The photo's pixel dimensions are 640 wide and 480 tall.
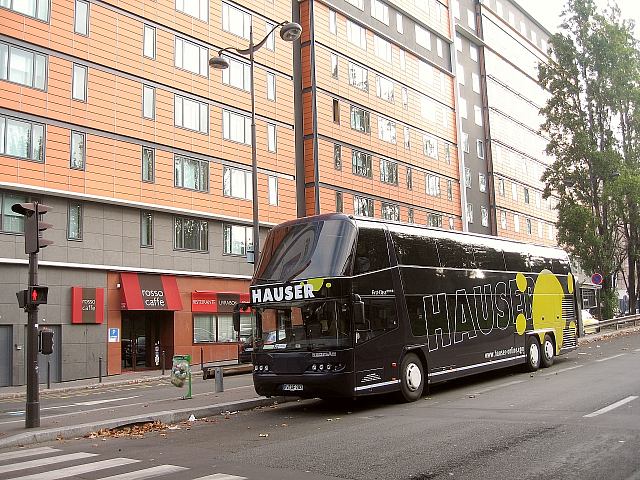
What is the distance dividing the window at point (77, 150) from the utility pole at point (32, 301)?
15.5 meters

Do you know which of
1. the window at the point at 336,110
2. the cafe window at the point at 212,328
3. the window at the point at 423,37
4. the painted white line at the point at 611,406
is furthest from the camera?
the window at the point at 423,37

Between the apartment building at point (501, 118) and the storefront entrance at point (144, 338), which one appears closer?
the storefront entrance at point (144, 338)

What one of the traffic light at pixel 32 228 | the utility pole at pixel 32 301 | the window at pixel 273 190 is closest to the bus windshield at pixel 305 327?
the utility pole at pixel 32 301

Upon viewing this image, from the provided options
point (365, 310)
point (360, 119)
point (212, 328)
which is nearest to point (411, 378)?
point (365, 310)

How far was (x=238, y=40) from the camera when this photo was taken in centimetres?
3597

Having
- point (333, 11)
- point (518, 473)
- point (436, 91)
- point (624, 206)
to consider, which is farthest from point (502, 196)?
point (518, 473)

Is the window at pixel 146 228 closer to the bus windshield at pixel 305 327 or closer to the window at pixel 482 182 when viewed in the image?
the bus windshield at pixel 305 327

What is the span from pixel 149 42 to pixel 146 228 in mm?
9269

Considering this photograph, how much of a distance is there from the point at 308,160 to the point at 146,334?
1521 centimetres

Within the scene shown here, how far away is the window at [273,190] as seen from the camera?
36688 mm

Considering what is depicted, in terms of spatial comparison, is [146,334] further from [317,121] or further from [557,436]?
[557,436]

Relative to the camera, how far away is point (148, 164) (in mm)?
30422

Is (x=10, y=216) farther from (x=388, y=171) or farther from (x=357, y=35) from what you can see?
(x=357, y=35)

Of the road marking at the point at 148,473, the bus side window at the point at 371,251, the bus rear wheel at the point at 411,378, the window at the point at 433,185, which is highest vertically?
the window at the point at 433,185
